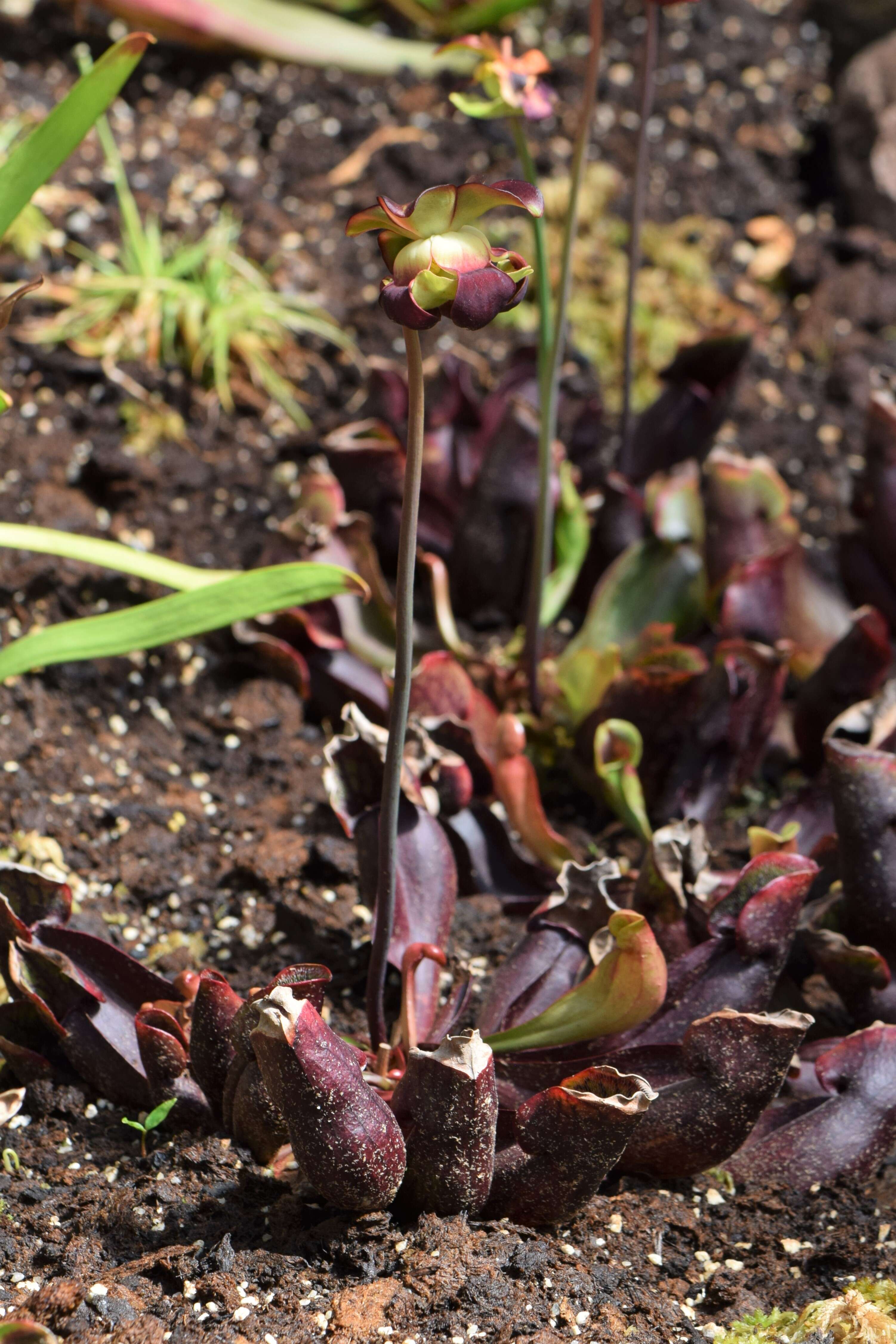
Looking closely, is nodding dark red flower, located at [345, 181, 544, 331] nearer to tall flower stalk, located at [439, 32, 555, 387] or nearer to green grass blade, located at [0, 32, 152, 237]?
tall flower stalk, located at [439, 32, 555, 387]

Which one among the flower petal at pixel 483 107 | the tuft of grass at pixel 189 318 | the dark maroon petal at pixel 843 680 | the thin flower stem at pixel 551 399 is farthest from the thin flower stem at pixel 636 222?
the tuft of grass at pixel 189 318

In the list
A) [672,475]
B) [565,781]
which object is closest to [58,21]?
[672,475]

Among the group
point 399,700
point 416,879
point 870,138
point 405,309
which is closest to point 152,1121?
point 416,879

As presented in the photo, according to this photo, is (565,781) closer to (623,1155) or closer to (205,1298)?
(623,1155)

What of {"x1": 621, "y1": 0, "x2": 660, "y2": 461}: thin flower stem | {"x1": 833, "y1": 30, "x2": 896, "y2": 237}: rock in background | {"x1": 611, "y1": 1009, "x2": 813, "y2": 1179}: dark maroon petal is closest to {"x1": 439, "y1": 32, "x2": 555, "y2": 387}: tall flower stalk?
{"x1": 621, "y1": 0, "x2": 660, "y2": 461}: thin flower stem

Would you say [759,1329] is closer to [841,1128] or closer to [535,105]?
[841,1128]

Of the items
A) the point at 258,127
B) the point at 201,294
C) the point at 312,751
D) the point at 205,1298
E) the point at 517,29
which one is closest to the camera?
the point at 205,1298
